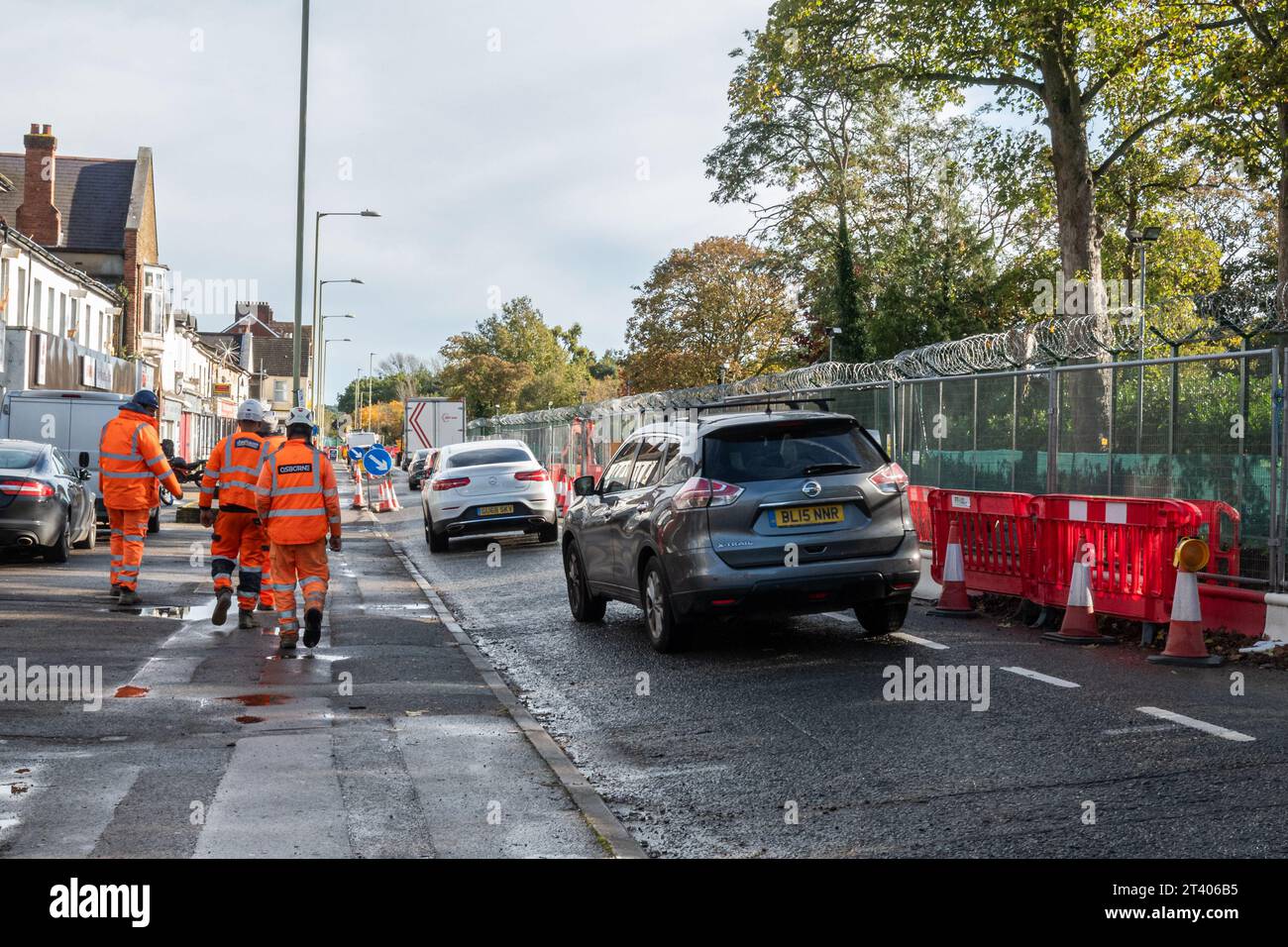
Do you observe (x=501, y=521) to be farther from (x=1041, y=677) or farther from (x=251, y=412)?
(x=1041, y=677)

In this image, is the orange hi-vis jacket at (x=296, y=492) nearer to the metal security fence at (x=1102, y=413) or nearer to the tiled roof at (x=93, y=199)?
the metal security fence at (x=1102, y=413)

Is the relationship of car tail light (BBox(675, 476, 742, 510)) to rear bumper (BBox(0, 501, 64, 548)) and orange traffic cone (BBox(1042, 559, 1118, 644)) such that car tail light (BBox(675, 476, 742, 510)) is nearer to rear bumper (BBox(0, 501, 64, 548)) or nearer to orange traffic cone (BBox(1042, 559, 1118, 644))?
orange traffic cone (BBox(1042, 559, 1118, 644))

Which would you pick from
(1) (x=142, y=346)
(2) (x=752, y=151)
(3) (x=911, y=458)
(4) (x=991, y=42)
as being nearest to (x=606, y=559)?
(3) (x=911, y=458)

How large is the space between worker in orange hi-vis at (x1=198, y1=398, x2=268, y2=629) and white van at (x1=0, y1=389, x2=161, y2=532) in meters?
12.3

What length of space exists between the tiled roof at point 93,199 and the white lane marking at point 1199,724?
5390 centimetres

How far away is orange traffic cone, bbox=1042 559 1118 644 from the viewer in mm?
10531

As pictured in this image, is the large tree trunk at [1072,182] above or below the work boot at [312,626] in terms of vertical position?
above

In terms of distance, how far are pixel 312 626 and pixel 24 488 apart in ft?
29.0

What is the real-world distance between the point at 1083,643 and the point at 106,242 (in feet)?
172

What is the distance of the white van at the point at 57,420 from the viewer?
76.9 feet

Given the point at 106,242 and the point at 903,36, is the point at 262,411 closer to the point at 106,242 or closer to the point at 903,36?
the point at 903,36

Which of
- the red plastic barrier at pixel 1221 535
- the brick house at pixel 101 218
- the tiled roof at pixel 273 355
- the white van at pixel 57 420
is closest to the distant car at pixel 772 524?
the red plastic barrier at pixel 1221 535

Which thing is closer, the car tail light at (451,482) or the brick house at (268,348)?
the car tail light at (451,482)

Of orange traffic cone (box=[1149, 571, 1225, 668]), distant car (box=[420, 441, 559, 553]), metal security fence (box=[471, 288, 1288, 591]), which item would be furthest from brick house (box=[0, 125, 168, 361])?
orange traffic cone (box=[1149, 571, 1225, 668])
